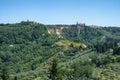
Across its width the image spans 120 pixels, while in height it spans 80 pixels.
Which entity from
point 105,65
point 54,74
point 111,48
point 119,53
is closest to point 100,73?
point 105,65

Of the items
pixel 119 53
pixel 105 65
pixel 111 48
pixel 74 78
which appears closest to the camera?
pixel 74 78

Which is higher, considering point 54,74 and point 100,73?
point 54,74

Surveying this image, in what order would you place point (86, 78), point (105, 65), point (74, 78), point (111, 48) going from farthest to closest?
point (111, 48) → point (105, 65) → point (86, 78) → point (74, 78)

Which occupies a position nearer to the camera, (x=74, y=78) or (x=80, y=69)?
(x=74, y=78)

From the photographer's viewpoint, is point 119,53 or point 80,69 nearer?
point 80,69

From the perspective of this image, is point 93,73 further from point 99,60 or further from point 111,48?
point 111,48

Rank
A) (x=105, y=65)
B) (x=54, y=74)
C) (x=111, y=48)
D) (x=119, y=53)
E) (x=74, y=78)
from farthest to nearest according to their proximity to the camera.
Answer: (x=111, y=48) → (x=119, y=53) → (x=105, y=65) → (x=74, y=78) → (x=54, y=74)

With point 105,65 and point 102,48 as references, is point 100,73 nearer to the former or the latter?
point 105,65

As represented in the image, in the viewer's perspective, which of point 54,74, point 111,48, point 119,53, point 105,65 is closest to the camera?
point 54,74

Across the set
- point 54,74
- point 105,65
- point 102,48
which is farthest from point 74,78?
point 102,48
